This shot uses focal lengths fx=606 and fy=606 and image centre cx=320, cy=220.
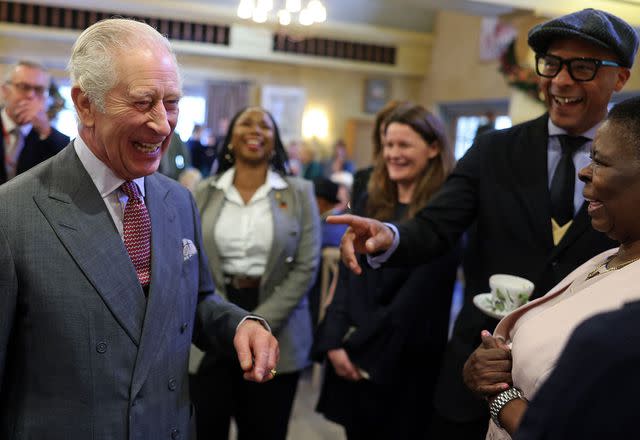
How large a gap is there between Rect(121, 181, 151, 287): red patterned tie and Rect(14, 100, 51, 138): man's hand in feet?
5.21

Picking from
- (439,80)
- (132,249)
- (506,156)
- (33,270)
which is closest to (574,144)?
(506,156)

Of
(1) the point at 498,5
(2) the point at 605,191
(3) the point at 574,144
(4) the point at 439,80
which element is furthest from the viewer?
(4) the point at 439,80

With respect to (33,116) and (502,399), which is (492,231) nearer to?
(502,399)

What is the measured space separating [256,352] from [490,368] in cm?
50

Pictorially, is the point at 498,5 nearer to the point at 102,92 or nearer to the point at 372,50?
the point at 102,92

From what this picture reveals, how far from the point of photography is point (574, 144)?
1609mm

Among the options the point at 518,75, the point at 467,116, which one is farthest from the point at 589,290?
the point at 467,116

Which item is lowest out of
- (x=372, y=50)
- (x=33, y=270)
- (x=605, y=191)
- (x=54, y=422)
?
(x=54, y=422)

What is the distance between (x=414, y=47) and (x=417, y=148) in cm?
1040

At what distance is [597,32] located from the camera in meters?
1.49

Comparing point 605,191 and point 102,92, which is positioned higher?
point 102,92

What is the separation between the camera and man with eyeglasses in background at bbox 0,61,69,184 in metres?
2.62

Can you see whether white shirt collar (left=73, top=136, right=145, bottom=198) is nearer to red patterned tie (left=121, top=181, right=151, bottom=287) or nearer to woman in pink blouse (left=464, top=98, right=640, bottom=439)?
red patterned tie (left=121, top=181, right=151, bottom=287)

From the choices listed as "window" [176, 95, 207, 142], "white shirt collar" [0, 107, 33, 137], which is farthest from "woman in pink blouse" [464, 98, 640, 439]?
"window" [176, 95, 207, 142]
